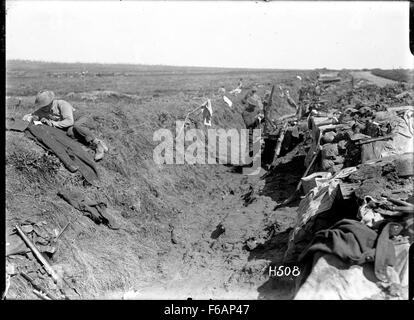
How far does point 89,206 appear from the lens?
Answer: 303 inches

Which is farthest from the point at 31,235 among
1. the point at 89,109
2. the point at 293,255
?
the point at 89,109

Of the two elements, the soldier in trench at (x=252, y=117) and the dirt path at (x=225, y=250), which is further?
the soldier in trench at (x=252, y=117)

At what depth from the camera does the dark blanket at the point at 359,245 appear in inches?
174

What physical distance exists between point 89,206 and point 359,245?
491cm

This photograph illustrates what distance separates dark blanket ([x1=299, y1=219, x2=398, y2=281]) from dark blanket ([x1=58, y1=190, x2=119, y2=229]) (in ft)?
13.3

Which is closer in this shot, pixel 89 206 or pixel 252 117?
pixel 89 206

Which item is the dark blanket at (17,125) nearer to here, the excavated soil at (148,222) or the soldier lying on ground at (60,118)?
the soldier lying on ground at (60,118)

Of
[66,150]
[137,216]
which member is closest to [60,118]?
[66,150]

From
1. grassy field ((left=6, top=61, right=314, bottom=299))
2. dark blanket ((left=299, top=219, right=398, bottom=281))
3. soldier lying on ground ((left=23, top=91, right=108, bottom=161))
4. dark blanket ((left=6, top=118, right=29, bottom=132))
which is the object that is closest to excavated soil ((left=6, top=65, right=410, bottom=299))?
grassy field ((left=6, top=61, right=314, bottom=299))

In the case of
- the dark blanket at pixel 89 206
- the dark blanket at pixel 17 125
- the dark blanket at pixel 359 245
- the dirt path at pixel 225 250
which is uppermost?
the dark blanket at pixel 17 125

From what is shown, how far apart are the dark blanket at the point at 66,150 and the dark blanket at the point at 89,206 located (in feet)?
2.18

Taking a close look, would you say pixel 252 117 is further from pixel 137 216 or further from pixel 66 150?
pixel 66 150

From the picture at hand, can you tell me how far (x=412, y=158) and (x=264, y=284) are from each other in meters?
2.82

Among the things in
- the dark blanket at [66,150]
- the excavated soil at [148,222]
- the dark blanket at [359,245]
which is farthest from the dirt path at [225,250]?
the dark blanket at [66,150]
